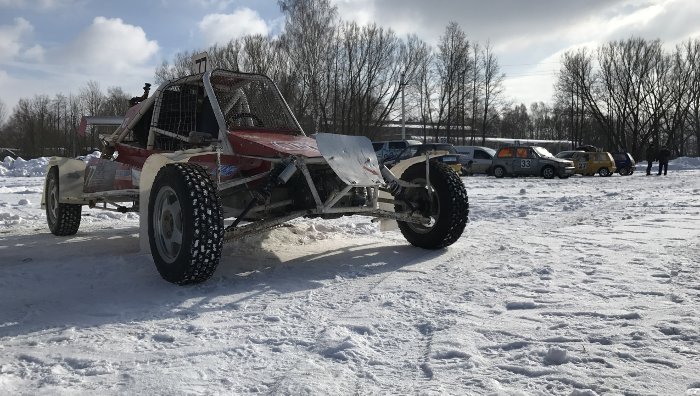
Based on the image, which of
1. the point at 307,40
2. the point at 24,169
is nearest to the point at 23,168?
the point at 24,169

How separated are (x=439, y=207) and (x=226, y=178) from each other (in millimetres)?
2161

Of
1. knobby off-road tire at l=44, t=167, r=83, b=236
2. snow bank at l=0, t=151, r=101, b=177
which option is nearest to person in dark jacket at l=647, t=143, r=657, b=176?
snow bank at l=0, t=151, r=101, b=177

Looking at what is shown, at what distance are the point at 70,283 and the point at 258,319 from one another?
74.2 inches

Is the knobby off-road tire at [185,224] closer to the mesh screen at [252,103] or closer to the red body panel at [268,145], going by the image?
the red body panel at [268,145]

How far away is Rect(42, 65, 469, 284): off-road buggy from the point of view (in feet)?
13.9

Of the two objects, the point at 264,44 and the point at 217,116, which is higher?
the point at 264,44

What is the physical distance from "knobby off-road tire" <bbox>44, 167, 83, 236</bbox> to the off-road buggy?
13 millimetres

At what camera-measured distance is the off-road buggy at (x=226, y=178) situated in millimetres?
4234

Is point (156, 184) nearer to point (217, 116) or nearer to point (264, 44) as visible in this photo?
point (217, 116)

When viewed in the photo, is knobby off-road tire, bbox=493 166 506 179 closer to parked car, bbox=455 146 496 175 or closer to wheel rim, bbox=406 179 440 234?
parked car, bbox=455 146 496 175

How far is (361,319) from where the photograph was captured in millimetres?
3373

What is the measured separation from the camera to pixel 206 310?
3602mm

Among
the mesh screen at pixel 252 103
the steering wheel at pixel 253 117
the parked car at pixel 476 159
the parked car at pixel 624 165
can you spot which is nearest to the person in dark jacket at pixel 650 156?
the parked car at pixel 624 165

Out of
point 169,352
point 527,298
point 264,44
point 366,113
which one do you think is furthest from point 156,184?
point 366,113
